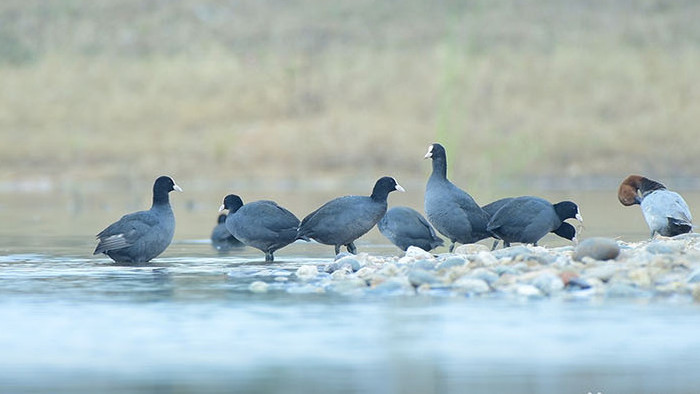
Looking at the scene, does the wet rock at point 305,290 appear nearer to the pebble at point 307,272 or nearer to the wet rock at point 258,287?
the wet rock at point 258,287

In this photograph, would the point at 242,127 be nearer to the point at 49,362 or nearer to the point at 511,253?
the point at 511,253

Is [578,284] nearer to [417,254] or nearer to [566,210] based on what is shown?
[417,254]

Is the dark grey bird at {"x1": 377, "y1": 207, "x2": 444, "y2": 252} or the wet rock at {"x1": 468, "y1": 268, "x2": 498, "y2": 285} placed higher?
the dark grey bird at {"x1": 377, "y1": 207, "x2": 444, "y2": 252}

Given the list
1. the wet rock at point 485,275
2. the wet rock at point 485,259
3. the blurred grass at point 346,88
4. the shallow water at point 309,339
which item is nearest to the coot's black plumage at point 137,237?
the shallow water at point 309,339

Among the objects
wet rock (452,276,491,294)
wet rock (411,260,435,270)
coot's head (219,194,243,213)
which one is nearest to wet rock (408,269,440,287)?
wet rock (452,276,491,294)

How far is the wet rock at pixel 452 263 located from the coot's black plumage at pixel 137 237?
370 cm

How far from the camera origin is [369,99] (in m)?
49.1

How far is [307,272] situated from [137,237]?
2397mm

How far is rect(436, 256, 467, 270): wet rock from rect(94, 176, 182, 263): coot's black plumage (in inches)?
146

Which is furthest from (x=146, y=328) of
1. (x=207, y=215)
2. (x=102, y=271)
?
(x=207, y=215)

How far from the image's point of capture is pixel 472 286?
46.1 feet

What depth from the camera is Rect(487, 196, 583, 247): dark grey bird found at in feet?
54.9

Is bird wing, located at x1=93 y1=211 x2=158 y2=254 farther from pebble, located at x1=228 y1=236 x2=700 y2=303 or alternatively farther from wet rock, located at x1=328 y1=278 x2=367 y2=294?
wet rock, located at x1=328 y1=278 x2=367 y2=294

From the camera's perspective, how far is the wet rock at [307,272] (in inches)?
609
